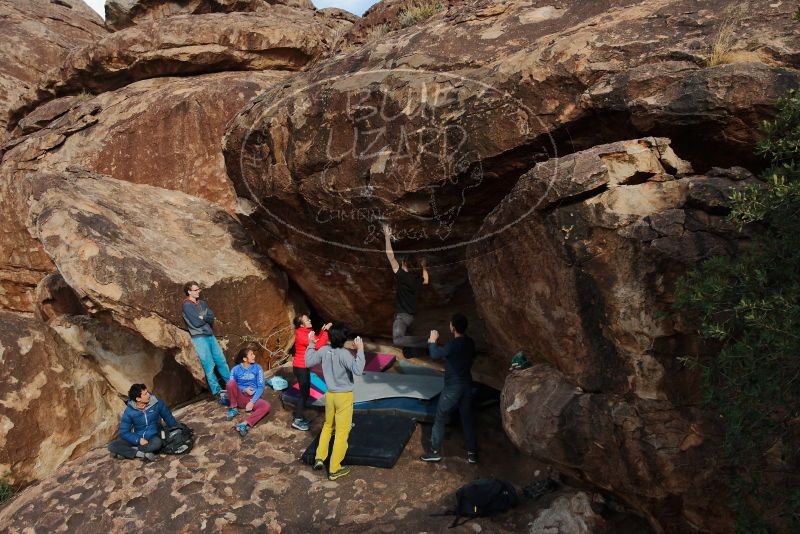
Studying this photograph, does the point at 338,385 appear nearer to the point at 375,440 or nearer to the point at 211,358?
the point at 375,440

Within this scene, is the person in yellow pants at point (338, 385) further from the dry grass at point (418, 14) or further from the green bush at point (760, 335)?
the dry grass at point (418, 14)

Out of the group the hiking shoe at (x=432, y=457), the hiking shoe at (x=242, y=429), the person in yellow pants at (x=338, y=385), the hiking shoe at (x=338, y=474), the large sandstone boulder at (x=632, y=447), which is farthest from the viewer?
the hiking shoe at (x=242, y=429)

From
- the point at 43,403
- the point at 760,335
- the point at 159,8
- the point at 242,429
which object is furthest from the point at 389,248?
the point at 159,8

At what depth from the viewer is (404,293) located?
7395 mm

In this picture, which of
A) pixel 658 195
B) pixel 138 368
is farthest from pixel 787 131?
pixel 138 368

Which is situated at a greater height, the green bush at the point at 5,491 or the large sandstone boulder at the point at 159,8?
the large sandstone boulder at the point at 159,8

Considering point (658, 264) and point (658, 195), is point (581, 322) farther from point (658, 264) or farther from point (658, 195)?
point (658, 195)

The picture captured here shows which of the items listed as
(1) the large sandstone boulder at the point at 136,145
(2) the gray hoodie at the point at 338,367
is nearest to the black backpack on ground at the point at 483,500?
(2) the gray hoodie at the point at 338,367

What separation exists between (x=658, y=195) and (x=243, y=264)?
614cm

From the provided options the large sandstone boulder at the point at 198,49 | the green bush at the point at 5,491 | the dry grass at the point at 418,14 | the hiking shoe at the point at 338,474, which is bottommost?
the green bush at the point at 5,491

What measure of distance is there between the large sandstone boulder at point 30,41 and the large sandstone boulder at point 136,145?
357 centimetres

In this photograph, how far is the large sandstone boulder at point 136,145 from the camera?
10875 millimetres

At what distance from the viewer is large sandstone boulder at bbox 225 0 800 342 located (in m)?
5.28

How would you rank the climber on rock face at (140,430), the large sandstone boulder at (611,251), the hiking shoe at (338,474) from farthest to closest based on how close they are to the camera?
the climber on rock face at (140,430), the hiking shoe at (338,474), the large sandstone boulder at (611,251)
